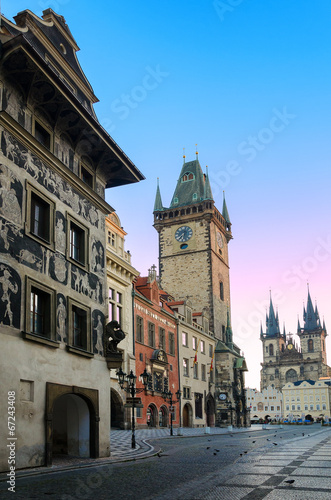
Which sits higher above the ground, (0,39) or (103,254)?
(0,39)

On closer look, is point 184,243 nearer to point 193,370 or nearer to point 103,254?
point 193,370

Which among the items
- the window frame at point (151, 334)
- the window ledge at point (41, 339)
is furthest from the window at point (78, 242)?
the window frame at point (151, 334)

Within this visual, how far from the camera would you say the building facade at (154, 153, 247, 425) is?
67.1m

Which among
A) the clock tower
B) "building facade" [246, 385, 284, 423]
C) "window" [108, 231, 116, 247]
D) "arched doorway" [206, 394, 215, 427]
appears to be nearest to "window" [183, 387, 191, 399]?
"arched doorway" [206, 394, 215, 427]

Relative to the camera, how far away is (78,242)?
64.8 feet

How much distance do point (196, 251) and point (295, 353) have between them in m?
123

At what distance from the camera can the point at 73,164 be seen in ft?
64.3

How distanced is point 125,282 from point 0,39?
2527cm

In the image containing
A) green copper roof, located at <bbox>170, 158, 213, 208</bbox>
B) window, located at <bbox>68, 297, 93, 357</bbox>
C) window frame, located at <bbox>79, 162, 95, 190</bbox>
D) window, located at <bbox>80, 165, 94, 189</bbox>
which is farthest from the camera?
green copper roof, located at <bbox>170, 158, 213, 208</bbox>

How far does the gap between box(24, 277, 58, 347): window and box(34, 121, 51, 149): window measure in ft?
15.9

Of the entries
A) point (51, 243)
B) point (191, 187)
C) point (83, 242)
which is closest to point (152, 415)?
point (83, 242)

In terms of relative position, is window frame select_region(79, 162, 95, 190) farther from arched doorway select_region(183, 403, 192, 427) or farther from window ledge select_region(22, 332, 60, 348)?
arched doorway select_region(183, 403, 192, 427)

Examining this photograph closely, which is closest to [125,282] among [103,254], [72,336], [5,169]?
[103,254]

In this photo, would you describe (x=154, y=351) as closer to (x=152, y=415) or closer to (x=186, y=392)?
(x=152, y=415)
